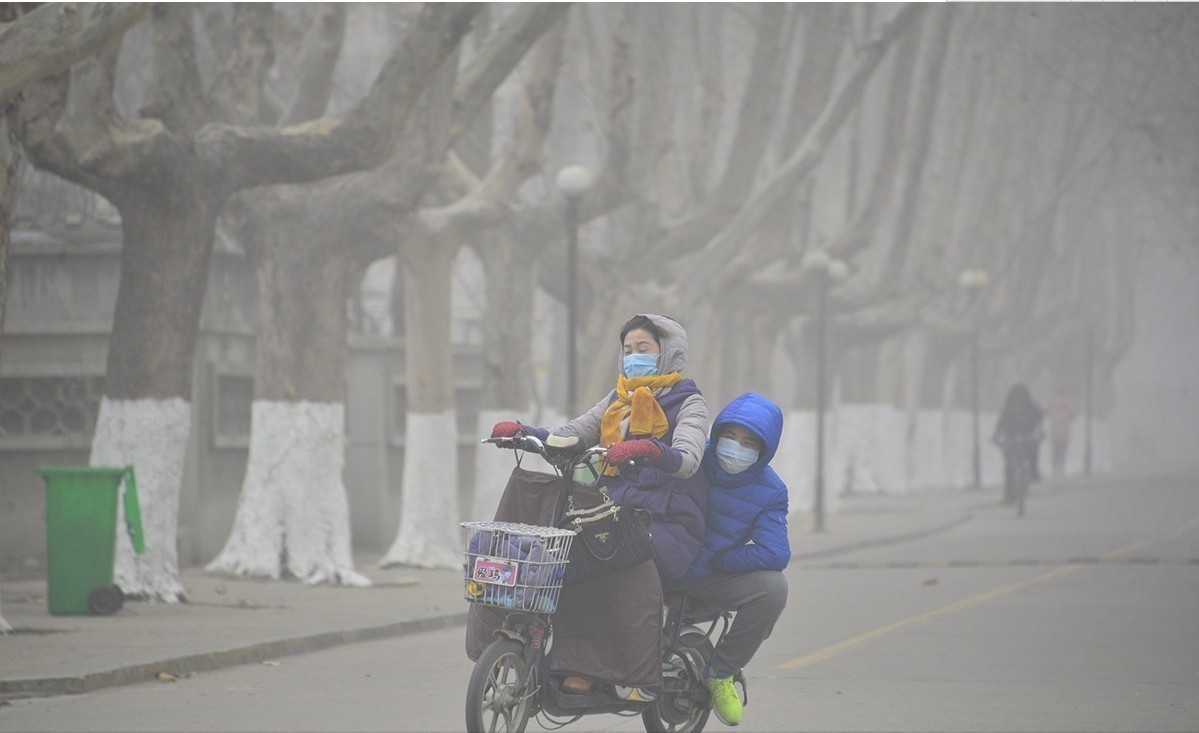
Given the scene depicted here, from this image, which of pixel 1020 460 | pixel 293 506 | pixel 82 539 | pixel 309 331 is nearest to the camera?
pixel 82 539

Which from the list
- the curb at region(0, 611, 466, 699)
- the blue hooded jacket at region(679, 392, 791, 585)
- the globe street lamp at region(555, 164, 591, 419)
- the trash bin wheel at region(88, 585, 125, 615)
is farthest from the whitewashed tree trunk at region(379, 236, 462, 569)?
the blue hooded jacket at region(679, 392, 791, 585)

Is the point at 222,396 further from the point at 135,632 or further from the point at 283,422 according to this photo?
the point at 135,632

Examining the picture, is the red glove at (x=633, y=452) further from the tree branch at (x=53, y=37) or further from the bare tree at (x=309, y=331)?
the bare tree at (x=309, y=331)

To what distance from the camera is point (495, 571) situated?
7.46 meters

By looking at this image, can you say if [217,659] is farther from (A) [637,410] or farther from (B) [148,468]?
(A) [637,410]

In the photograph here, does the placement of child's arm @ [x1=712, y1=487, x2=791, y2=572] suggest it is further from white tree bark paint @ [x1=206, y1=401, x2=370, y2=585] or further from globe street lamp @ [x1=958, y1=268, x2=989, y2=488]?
globe street lamp @ [x1=958, y1=268, x2=989, y2=488]

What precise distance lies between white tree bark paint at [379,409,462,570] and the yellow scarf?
1327 cm

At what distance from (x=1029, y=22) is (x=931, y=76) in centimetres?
820

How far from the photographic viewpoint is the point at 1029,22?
1767 inches

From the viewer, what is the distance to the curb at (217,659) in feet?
36.1

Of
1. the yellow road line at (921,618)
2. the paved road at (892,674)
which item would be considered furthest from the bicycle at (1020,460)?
the paved road at (892,674)

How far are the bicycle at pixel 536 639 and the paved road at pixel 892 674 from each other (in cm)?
147

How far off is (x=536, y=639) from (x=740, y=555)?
38.0 inches

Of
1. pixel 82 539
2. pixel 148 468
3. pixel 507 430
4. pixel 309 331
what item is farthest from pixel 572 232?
pixel 507 430
